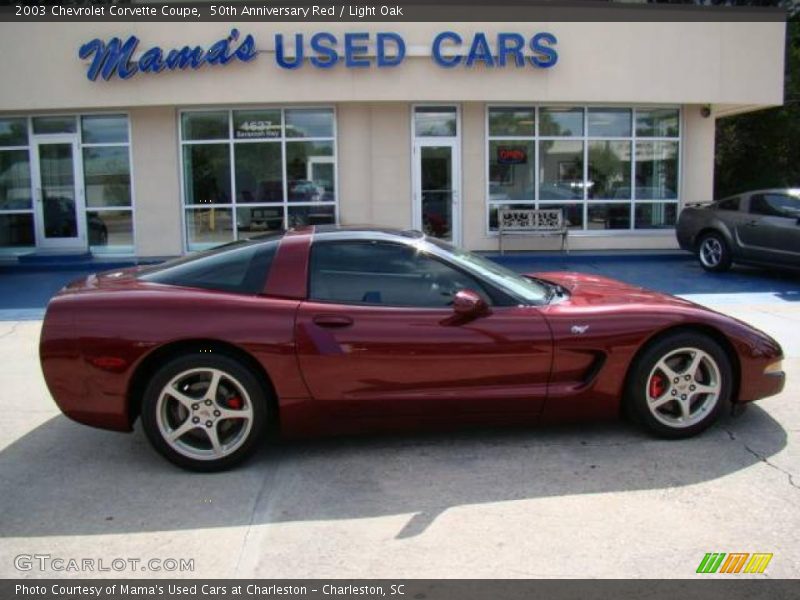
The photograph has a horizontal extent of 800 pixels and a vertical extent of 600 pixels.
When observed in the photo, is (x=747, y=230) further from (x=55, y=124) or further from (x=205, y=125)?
(x=55, y=124)

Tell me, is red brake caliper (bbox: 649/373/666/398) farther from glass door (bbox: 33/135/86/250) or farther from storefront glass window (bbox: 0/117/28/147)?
storefront glass window (bbox: 0/117/28/147)

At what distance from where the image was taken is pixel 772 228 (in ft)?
38.1

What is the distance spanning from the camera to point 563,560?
3332mm

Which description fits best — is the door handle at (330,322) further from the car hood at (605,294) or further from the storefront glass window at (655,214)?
the storefront glass window at (655,214)

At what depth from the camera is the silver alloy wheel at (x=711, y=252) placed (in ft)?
41.7

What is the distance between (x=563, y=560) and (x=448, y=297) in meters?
1.74

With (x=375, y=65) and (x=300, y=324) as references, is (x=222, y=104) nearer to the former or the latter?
(x=375, y=65)

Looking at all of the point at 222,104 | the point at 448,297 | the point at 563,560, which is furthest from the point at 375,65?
the point at 563,560

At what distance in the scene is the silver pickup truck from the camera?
37.5 feet

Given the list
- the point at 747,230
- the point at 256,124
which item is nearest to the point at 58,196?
the point at 256,124

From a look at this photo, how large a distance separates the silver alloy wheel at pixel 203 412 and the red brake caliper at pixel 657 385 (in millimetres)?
2432

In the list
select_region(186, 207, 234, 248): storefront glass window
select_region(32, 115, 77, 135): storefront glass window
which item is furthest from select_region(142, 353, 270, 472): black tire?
select_region(32, 115, 77, 135): storefront glass window

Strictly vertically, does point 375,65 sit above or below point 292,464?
above
